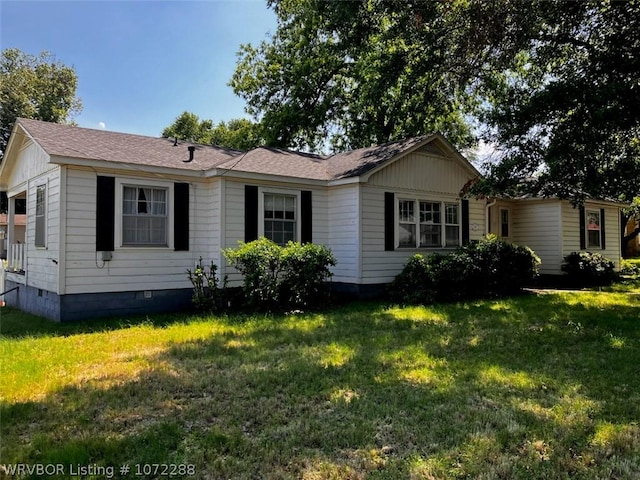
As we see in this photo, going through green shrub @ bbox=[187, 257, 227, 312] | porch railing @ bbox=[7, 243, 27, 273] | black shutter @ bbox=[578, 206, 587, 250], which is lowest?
green shrub @ bbox=[187, 257, 227, 312]

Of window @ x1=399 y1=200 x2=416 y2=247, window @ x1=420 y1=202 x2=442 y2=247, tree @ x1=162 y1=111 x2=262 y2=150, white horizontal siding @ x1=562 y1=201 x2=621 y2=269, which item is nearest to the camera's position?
window @ x1=399 y1=200 x2=416 y2=247

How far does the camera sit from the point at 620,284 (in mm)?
15586

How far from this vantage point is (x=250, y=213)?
10484mm

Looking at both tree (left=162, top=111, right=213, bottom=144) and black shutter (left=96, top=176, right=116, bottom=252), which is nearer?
black shutter (left=96, top=176, right=116, bottom=252)

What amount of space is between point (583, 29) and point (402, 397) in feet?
33.6

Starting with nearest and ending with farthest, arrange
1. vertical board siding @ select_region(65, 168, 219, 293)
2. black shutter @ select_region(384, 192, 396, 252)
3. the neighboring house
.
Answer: vertical board siding @ select_region(65, 168, 219, 293) < black shutter @ select_region(384, 192, 396, 252) < the neighboring house

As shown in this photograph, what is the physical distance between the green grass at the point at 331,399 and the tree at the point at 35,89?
2098 cm

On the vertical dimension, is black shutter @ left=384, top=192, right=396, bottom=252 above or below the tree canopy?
below

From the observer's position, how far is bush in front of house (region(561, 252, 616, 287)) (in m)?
15.5

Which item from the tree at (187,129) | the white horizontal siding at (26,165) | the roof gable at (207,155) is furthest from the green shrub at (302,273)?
the tree at (187,129)

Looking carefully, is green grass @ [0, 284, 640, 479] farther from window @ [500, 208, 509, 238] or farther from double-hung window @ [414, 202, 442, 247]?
window @ [500, 208, 509, 238]

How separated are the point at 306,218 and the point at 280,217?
743mm

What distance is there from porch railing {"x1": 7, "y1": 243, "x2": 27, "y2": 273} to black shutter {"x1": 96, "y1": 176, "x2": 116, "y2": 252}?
3.53 meters

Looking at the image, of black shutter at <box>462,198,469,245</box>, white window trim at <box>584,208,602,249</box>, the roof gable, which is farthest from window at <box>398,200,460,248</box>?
white window trim at <box>584,208,602,249</box>
